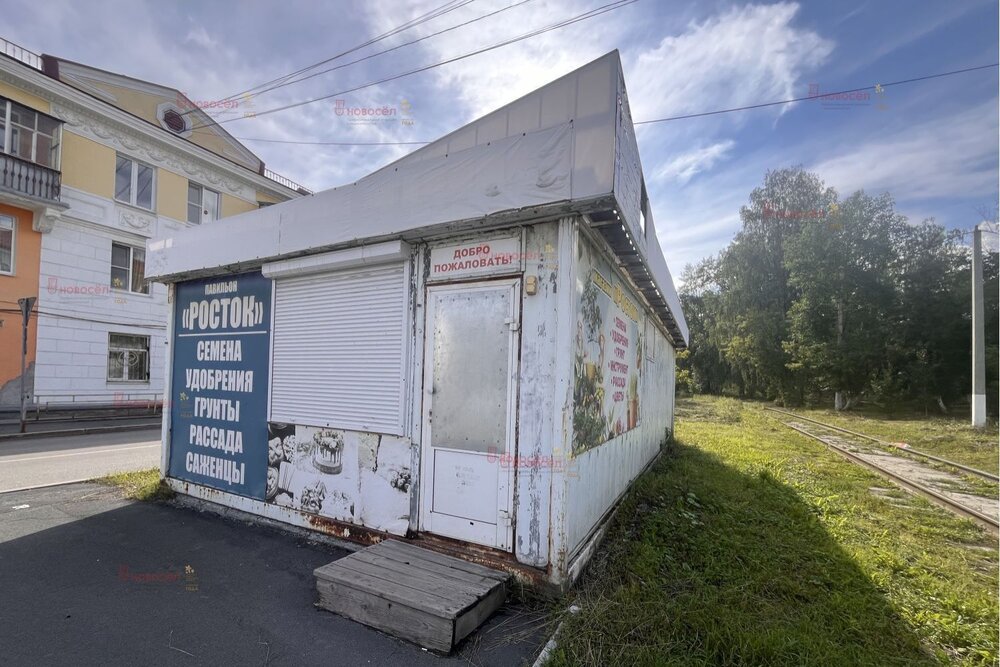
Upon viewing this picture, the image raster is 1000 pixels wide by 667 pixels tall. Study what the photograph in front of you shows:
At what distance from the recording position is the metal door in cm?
364

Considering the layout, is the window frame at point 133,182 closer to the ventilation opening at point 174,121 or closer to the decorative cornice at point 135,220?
the decorative cornice at point 135,220

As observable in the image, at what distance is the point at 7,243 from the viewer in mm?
13633

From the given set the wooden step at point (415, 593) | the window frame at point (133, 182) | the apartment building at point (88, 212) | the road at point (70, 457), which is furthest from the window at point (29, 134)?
the wooden step at point (415, 593)

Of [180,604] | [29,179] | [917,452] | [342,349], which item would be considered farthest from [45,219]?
[917,452]

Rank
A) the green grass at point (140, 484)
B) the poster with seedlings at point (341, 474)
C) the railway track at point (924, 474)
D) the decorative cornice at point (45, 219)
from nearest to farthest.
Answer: the poster with seedlings at point (341, 474), the green grass at point (140, 484), the railway track at point (924, 474), the decorative cornice at point (45, 219)

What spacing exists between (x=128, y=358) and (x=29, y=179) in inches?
243

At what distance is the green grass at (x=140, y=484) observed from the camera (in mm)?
5963

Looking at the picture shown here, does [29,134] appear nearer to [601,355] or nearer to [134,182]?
[134,182]

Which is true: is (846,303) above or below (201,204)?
below

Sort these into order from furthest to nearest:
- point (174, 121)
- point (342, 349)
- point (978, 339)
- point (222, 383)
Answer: point (174, 121), point (978, 339), point (222, 383), point (342, 349)

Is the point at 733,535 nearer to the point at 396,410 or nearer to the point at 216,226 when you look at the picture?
the point at 396,410

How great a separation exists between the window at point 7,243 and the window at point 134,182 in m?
3.11

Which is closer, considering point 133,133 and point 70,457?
point 70,457

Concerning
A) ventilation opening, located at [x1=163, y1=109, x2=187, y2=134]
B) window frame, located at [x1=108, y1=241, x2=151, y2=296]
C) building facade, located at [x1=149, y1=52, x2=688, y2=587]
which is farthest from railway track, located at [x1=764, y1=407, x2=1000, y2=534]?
ventilation opening, located at [x1=163, y1=109, x2=187, y2=134]
